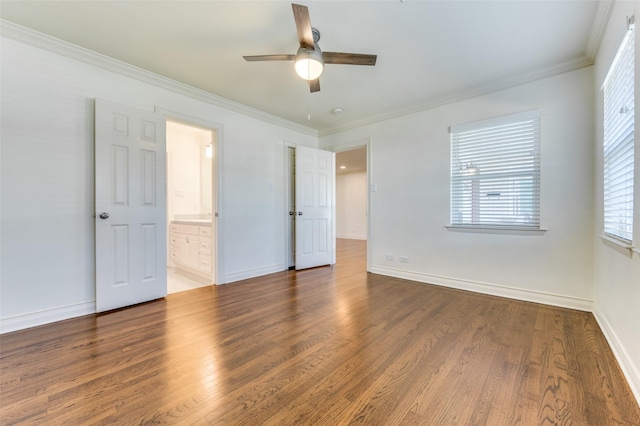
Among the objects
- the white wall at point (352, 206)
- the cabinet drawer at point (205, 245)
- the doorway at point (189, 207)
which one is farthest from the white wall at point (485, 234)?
the white wall at point (352, 206)

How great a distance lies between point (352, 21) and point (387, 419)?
2.65m

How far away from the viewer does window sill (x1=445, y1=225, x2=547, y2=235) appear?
2.92 m

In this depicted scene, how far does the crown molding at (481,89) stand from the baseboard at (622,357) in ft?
7.74

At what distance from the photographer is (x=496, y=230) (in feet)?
10.4

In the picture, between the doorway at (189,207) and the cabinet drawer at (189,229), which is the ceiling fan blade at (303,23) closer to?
the doorway at (189,207)

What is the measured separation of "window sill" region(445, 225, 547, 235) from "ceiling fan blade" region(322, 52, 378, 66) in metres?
2.30

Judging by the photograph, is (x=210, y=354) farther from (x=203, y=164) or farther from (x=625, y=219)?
(x=203, y=164)

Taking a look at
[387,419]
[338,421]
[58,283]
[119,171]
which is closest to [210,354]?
[338,421]

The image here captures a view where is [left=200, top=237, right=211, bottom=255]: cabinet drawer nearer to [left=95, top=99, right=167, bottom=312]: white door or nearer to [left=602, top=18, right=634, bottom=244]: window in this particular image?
[left=95, top=99, right=167, bottom=312]: white door

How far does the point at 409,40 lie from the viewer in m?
2.39

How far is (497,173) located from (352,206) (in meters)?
6.85

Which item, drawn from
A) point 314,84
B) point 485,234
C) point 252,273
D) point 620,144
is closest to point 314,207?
point 252,273

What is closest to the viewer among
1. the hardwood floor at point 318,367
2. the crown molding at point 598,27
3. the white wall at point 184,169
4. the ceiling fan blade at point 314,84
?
the hardwood floor at point 318,367

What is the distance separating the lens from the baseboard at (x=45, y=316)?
2.23 metres
